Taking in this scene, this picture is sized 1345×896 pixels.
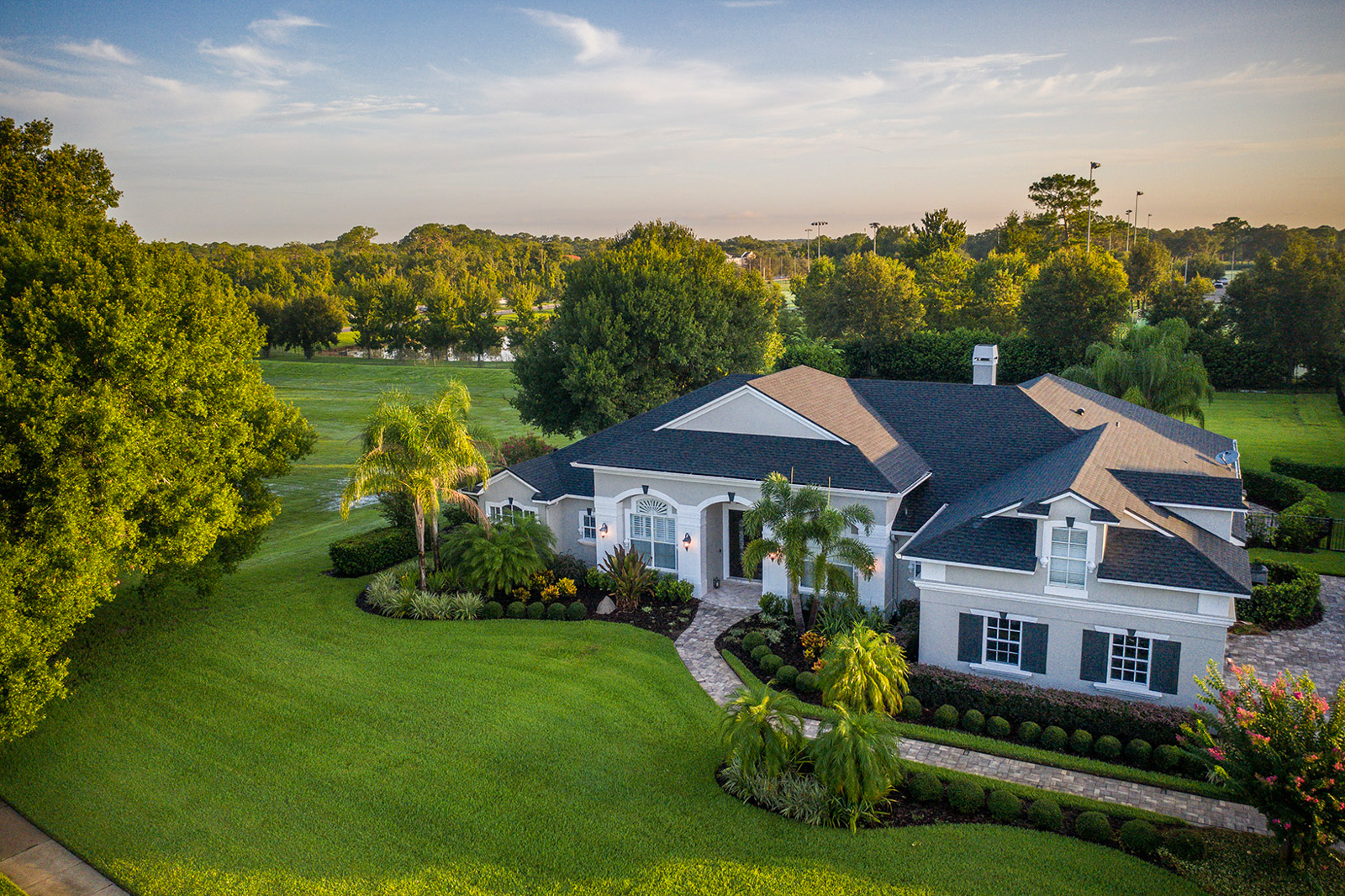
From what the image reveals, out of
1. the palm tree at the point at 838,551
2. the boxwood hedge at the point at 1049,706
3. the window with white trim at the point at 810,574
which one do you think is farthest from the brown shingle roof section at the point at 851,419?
the boxwood hedge at the point at 1049,706

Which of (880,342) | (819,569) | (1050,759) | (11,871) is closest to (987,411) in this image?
(819,569)

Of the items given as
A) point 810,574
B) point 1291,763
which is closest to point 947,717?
point 810,574

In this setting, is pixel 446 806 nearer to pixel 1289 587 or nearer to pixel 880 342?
pixel 1289 587

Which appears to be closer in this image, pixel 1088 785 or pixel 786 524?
pixel 1088 785

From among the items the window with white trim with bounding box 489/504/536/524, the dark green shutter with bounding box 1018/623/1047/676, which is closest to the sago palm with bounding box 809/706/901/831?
the dark green shutter with bounding box 1018/623/1047/676

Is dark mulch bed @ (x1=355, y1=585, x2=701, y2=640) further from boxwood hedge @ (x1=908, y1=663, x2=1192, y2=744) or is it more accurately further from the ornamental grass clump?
boxwood hedge @ (x1=908, y1=663, x2=1192, y2=744)

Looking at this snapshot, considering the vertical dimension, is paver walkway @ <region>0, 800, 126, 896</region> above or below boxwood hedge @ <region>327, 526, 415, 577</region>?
below

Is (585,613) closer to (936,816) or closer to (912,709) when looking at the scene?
(912,709)
